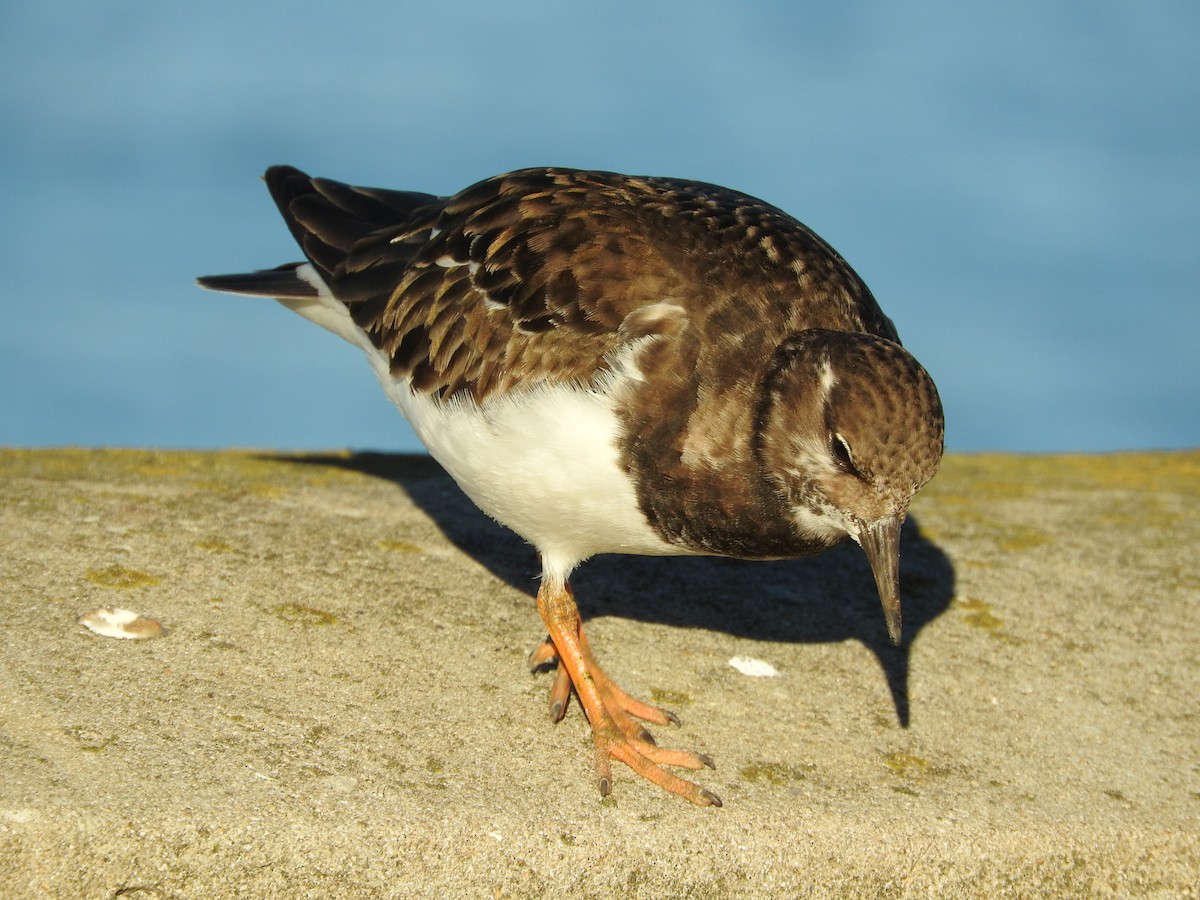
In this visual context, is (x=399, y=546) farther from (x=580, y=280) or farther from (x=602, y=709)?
(x=580, y=280)

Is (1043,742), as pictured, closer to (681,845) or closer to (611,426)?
(681,845)

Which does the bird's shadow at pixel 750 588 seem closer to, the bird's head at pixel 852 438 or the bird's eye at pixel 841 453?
the bird's head at pixel 852 438

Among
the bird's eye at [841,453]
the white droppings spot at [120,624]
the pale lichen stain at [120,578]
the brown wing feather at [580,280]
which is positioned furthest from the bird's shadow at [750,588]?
the white droppings spot at [120,624]

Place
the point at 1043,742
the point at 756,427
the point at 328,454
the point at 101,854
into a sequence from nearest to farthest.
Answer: the point at 101,854, the point at 756,427, the point at 1043,742, the point at 328,454

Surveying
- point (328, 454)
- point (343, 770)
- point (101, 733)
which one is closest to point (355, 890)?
point (343, 770)

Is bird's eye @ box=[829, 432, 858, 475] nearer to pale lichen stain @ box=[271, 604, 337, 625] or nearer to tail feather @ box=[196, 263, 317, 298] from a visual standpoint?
pale lichen stain @ box=[271, 604, 337, 625]

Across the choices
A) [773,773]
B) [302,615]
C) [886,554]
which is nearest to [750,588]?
[773,773]

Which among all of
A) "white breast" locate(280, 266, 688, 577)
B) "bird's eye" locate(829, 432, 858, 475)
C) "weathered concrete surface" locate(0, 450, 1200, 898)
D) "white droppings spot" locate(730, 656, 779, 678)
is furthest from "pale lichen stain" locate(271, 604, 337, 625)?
"bird's eye" locate(829, 432, 858, 475)
